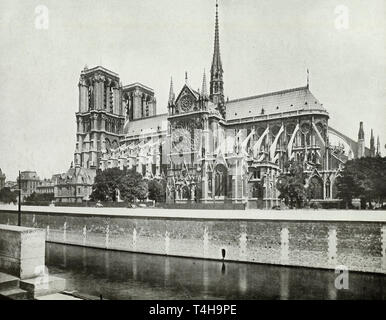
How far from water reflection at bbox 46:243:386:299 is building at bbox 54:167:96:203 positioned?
44.5m

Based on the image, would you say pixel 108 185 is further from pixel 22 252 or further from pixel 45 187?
pixel 45 187

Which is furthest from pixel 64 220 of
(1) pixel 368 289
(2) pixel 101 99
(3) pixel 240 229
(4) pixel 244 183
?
(2) pixel 101 99

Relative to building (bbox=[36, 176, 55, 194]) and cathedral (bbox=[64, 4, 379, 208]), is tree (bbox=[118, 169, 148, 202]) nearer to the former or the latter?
cathedral (bbox=[64, 4, 379, 208])

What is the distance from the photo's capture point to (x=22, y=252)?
17734 mm

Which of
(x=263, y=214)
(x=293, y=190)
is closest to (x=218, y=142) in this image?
(x=293, y=190)

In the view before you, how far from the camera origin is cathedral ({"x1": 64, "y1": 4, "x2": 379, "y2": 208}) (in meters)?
46.5

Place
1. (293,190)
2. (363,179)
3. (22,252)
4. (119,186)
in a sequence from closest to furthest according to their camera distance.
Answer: (22,252)
(363,179)
(293,190)
(119,186)

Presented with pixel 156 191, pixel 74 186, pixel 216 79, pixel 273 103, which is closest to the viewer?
pixel 156 191

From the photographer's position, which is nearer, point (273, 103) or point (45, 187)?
point (273, 103)

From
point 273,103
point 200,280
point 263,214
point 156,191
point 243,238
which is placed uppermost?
point 273,103

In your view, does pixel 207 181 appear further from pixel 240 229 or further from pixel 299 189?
pixel 240 229

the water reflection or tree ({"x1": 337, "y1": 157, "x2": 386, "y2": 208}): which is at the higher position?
tree ({"x1": 337, "y1": 157, "x2": 386, "y2": 208})

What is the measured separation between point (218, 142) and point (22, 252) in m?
42.5

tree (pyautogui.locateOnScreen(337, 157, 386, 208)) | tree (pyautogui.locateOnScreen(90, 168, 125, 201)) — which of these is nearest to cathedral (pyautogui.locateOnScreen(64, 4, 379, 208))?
tree (pyautogui.locateOnScreen(337, 157, 386, 208))
